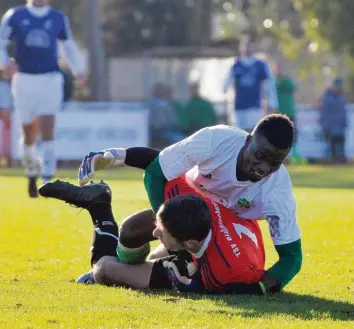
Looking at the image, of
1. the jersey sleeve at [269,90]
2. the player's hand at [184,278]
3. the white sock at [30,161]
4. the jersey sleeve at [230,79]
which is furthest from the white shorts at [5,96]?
the player's hand at [184,278]

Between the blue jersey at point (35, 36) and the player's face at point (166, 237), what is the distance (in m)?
7.67

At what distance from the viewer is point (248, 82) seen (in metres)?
20.9

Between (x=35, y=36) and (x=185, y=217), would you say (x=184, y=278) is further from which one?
(x=35, y=36)

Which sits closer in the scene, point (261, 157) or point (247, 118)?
point (261, 157)

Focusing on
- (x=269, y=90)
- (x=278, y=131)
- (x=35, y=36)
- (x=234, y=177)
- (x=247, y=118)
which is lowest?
(x=247, y=118)

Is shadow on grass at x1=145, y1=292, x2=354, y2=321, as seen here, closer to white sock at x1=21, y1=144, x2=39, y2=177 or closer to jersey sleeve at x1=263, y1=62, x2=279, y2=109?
white sock at x1=21, y1=144, x2=39, y2=177

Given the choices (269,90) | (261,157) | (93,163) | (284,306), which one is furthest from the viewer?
(269,90)

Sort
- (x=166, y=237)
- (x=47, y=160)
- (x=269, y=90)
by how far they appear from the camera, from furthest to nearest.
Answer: (x=269, y=90), (x=47, y=160), (x=166, y=237)

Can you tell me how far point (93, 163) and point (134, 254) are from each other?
2.19 ft

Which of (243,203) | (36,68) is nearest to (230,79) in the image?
(36,68)

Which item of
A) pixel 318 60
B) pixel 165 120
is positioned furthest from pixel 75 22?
pixel 165 120

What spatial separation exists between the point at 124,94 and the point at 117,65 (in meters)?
1.32

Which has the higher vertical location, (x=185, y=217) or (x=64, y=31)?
(x=64, y=31)

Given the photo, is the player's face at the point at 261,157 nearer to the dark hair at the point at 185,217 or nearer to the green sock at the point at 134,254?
the dark hair at the point at 185,217
